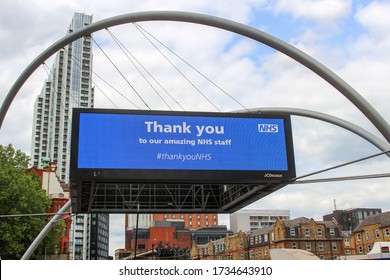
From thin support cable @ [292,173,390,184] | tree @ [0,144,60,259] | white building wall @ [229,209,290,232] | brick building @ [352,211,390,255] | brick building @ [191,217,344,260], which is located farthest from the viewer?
white building wall @ [229,209,290,232]

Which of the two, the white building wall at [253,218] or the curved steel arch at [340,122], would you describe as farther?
the white building wall at [253,218]

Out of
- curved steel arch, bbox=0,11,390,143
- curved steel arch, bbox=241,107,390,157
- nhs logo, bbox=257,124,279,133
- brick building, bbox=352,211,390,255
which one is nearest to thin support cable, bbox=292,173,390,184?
curved steel arch, bbox=0,11,390,143

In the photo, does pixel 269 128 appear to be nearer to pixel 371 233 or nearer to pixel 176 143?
pixel 176 143

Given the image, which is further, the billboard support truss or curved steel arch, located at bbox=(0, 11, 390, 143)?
the billboard support truss

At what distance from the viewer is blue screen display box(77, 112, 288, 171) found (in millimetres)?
18781

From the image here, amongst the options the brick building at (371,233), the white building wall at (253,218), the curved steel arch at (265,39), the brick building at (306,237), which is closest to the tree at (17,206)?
the curved steel arch at (265,39)

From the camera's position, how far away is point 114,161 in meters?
18.7

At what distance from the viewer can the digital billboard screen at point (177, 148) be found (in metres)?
18.7

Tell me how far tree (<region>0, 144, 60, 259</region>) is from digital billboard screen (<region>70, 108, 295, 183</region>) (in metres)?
31.6

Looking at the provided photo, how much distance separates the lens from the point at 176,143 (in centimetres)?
1884

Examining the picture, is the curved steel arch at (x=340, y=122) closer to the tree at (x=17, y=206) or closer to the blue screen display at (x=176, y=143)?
the blue screen display at (x=176, y=143)

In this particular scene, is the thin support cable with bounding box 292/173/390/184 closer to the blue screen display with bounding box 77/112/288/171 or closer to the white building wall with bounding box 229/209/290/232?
the blue screen display with bounding box 77/112/288/171
